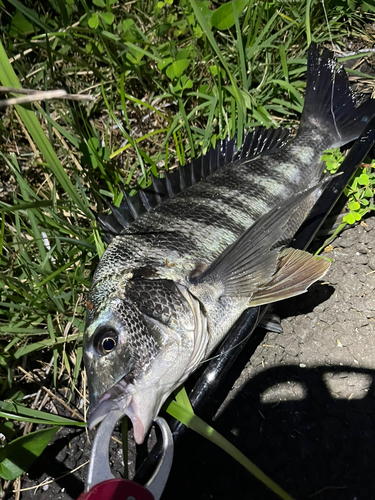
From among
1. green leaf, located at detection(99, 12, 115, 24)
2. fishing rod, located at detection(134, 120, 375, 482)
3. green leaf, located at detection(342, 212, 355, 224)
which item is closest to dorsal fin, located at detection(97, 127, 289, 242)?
fishing rod, located at detection(134, 120, 375, 482)

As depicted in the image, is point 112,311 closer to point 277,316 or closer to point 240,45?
point 277,316

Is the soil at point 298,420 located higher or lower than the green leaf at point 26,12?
lower

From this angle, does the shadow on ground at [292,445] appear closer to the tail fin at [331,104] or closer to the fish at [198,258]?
the fish at [198,258]

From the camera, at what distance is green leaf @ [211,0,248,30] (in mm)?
2512

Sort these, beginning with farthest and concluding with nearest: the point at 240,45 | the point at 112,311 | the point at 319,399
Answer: the point at 240,45 < the point at 319,399 < the point at 112,311

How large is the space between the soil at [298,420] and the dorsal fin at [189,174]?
0.89m

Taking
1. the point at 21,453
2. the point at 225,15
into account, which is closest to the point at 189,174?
the point at 225,15

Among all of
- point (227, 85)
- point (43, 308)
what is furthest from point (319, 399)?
point (227, 85)

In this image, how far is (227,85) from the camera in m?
2.61

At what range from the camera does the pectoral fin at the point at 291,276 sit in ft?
5.56

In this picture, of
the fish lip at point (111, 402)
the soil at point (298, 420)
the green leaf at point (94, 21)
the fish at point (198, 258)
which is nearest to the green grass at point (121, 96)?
the green leaf at point (94, 21)

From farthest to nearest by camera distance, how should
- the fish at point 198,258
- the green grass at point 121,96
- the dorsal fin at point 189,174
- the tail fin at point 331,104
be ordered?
the tail fin at point 331,104
the green grass at point 121,96
the dorsal fin at point 189,174
the fish at point 198,258

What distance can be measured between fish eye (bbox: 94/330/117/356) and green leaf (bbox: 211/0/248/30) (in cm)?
222

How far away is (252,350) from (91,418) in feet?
3.49
